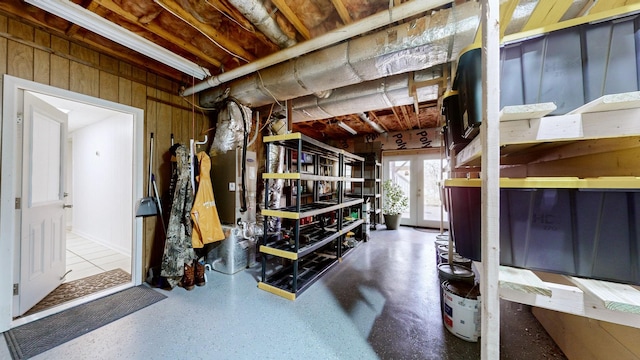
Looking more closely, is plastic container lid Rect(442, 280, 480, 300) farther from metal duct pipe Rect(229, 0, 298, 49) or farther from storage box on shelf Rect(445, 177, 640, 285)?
metal duct pipe Rect(229, 0, 298, 49)

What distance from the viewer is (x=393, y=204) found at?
575cm

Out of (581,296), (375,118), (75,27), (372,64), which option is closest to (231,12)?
(372,64)

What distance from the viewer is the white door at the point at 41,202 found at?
1973 mm

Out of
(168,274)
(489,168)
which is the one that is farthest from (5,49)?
(489,168)

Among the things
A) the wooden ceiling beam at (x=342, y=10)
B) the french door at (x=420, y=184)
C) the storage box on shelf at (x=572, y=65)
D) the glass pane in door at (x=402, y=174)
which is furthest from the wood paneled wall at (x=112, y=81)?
the french door at (x=420, y=184)

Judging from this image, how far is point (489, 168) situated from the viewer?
0.81 m

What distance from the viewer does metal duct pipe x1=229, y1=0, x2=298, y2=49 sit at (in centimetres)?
162

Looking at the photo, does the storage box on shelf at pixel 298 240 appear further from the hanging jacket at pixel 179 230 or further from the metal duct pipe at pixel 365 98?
the hanging jacket at pixel 179 230

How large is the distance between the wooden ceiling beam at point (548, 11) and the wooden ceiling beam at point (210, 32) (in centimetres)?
239

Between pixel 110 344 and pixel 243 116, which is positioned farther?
pixel 243 116

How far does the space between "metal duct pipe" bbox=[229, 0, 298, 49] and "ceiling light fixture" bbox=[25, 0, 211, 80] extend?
43.6 inches

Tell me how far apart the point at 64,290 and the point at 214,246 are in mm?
1564

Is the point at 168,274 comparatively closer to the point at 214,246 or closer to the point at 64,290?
the point at 214,246

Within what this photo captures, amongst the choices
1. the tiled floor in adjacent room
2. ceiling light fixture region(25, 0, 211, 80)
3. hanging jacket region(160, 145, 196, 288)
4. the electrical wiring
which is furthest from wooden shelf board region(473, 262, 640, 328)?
the tiled floor in adjacent room
